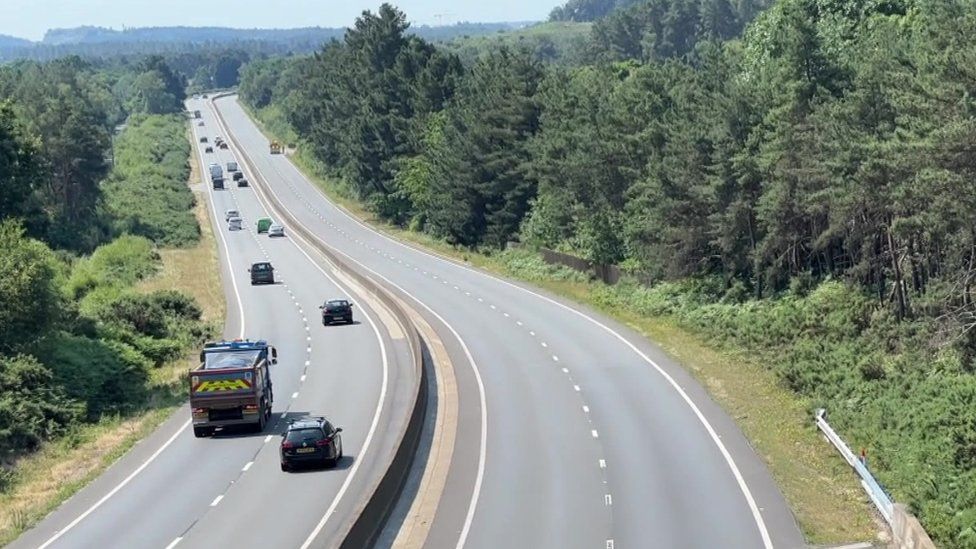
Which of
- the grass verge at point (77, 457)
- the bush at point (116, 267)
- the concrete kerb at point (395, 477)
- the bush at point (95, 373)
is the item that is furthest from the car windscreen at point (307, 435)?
the bush at point (116, 267)

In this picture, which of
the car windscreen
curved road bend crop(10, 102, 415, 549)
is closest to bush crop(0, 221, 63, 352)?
curved road bend crop(10, 102, 415, 549)

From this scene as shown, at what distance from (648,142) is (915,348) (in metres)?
30.2

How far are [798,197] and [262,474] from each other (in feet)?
107

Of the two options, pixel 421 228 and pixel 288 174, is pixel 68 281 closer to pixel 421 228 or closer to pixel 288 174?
pixel 421 228

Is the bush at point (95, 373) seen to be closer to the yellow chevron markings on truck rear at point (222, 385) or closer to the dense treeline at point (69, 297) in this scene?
the dense treeline at point (69, 297)

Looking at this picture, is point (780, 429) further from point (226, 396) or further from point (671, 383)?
point (226, 396)

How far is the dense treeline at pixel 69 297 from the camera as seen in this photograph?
4859 centimetres

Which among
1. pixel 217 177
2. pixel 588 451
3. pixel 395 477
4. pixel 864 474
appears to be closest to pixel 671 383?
pixel 588 451

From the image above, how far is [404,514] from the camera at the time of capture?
33.5 m

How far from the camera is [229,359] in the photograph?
4397 centimetres

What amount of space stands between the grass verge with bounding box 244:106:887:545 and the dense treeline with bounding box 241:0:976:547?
44.5 inches

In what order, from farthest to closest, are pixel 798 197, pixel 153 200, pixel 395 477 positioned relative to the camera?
1. pixel 153 200
2. pixel 798 197
3. pixel 395 477

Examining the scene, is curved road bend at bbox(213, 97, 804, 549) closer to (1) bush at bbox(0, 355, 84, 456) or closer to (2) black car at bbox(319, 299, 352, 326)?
(2) black car at bbox(319, 299, 352, 326)

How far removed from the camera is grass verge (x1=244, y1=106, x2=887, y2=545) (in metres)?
32.4
